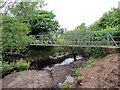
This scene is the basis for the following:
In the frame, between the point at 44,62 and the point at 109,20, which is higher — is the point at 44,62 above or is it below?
below

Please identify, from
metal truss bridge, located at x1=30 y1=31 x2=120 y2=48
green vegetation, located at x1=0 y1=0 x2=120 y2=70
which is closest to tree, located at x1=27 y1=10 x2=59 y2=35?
green vegetation, located at x1=0 y1=0 x2=120 y2=70

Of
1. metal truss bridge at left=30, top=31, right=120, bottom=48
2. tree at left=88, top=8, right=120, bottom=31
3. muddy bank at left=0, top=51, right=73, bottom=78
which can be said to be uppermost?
tree at left=88, top=8, right=120, bottom=31

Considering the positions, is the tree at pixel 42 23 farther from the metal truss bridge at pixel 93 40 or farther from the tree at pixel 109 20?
the tree at pixel 109 20

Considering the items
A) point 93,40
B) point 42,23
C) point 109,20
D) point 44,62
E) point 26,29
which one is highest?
point 42,23

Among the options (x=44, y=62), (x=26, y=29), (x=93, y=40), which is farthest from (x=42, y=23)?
(x=93, y=40)

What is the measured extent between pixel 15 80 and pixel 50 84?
5.58 ft

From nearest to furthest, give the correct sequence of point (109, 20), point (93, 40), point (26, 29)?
Answer: point (26, 29)
point (93, 40)
point (109, 20)

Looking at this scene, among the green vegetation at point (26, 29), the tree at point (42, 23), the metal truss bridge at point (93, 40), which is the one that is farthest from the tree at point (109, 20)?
the tree at point (42, 23)

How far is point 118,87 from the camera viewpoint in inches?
82.9

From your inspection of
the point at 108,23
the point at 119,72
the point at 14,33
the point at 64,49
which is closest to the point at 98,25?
the point at 108,23

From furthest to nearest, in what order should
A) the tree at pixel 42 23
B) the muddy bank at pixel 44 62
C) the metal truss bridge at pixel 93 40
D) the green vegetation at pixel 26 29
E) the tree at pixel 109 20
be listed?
the tree at pixel 42 23, the tree at pixel 109 20, the muddy bank at pixel 44 62, the metal truss bridge at pixel 93 40, the green vegetation at pixel 26 29

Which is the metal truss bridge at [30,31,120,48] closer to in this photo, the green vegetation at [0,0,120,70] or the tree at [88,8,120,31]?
the green vegetation at [0,0,120,70]

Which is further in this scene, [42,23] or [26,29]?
[42,23]

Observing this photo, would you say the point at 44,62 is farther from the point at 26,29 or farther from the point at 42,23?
the point at 26,29
